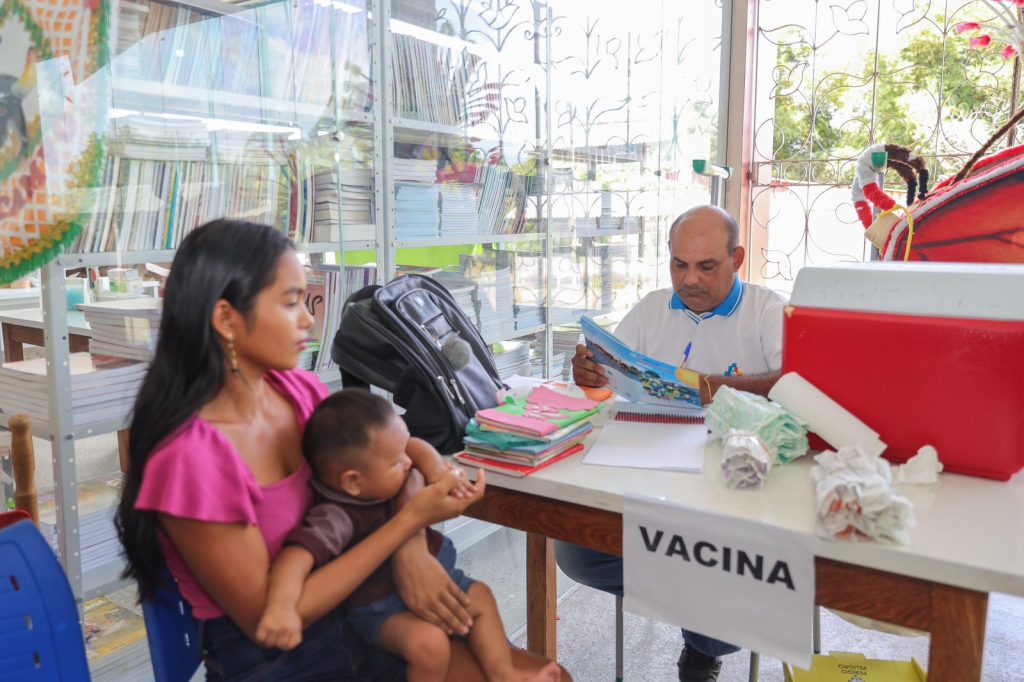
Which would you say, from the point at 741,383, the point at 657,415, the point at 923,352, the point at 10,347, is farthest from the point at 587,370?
the point at 10,347

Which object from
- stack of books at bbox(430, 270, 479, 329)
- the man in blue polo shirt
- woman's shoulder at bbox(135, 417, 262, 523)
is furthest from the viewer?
stack of books at bbox(430, 270, 479, 329)

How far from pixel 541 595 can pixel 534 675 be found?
21.1 inches

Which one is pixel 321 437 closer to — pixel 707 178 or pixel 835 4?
pixel 707 178

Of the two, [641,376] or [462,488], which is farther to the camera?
[641,376]

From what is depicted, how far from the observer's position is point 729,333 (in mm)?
2215

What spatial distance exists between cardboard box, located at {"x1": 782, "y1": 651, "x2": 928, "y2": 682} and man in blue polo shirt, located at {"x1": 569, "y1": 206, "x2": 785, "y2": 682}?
0.95 feet

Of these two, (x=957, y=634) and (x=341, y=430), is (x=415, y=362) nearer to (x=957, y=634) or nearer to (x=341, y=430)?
(x=341, y=430)

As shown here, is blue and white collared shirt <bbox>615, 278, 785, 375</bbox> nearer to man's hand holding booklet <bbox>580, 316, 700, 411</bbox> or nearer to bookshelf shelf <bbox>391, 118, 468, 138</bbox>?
man's hand holding booklet <bbox>580, 316, 700, 411</bbox>

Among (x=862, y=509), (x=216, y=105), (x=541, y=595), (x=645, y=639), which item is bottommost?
(x=645, y=639)

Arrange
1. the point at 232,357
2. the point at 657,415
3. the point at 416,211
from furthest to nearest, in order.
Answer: the point at 416,211 < the point at 657,415 < the point at 232,357

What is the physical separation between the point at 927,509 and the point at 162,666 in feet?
3.84

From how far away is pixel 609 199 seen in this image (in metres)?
3.65

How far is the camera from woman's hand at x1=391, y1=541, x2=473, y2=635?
3.84ft

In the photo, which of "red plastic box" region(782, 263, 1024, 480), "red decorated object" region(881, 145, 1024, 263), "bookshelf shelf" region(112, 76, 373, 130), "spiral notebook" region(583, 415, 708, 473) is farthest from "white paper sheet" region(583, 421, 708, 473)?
"bookshelf shelf" region(112, 76, 373, 130)
